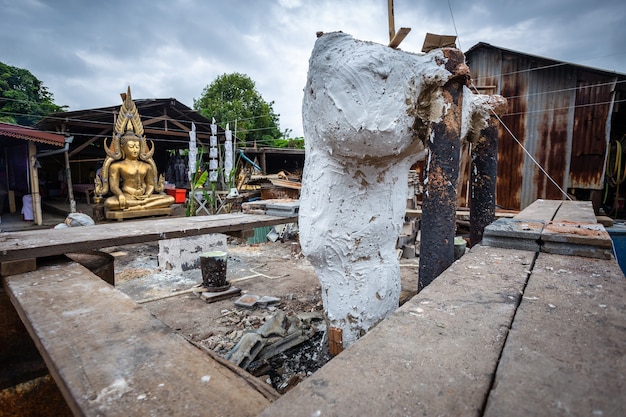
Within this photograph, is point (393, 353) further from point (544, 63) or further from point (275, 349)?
point (544, 63)

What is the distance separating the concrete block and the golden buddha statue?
231cm

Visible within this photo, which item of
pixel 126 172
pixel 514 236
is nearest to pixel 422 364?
pixel 514 236

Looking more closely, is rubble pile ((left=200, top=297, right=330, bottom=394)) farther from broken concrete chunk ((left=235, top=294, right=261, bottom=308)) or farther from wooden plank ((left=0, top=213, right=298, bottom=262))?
wooden plank ((left=0, top=213, right=298, bottom=262))

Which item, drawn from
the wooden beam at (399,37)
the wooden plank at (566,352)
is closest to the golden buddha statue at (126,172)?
the wooden beam at (399,37)

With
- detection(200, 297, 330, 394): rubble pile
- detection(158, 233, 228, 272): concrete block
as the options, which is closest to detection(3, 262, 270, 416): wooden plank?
detection(200, 297, 330, 394): rubble pile

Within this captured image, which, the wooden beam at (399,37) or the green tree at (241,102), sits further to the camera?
the green tree at (241,102)

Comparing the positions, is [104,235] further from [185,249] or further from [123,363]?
[185,249]

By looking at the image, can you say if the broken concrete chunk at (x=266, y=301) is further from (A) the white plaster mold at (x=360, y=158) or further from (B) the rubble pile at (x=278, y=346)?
(A) the white plaster mold at (x=360, y=158)

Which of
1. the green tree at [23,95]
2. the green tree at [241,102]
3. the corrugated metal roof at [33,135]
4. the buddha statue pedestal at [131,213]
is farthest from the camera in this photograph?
the green tree at [241,102]

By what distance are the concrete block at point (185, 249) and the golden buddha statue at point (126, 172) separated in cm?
231

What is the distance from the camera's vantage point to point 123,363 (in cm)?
110

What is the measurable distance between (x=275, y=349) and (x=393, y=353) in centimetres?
234

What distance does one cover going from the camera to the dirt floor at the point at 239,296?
3.07 m

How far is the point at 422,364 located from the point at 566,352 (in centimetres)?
40
